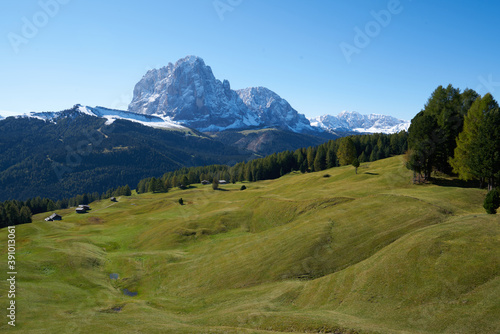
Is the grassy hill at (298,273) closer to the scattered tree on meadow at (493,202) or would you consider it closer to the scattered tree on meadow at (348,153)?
the scattered tree on meadow at (493,202)

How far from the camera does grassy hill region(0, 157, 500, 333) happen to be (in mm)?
26359

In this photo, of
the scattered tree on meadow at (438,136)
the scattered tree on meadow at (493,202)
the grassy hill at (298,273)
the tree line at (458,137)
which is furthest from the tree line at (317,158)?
the scattered tree on meadow at (493,202)

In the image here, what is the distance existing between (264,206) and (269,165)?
101281mm

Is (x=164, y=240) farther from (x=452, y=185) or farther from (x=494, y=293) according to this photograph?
(x=452, y=185)

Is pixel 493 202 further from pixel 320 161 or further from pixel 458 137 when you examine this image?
pixel 320 161

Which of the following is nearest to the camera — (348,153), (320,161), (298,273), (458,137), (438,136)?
(298,273)

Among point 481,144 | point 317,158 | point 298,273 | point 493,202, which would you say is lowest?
point 298,273

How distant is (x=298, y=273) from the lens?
3953cm

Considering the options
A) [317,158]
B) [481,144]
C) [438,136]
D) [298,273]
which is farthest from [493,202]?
[317,158]

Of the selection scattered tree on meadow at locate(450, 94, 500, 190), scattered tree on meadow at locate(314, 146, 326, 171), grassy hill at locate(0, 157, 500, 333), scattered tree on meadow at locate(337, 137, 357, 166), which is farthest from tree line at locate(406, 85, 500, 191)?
scattered tree on meadow at locate(314, 146, 326, 171)

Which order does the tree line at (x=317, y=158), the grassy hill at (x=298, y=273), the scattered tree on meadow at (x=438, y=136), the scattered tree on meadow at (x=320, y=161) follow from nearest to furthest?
the grassy hill at (x=298, y=273) < the scattered tree on meadow at (x=438, y=136) < the tree line at (x=317, y=158) < the scattered tree on meadow at (x=320, y=161)

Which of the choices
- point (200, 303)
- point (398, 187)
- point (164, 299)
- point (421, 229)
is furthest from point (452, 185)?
point (164, 299)

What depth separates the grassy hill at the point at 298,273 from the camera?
26359 millimetres

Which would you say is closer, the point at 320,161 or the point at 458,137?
the point at 458,137
